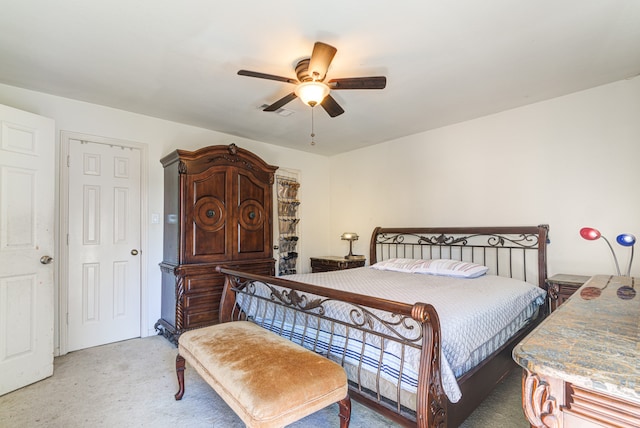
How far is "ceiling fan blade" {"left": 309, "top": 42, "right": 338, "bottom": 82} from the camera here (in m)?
1.90

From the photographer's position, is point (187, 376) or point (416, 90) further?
point (416, 90)

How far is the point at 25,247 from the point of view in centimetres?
252

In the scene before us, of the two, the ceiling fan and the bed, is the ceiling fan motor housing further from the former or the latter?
the bed

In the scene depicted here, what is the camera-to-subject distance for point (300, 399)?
1.43m

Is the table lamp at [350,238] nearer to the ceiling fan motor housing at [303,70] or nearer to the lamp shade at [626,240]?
the ceiling fan motor housing at [303,70]

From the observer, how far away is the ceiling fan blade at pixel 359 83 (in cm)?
211

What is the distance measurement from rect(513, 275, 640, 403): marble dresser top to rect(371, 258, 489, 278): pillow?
1.80 m

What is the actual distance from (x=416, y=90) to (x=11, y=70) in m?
3.49

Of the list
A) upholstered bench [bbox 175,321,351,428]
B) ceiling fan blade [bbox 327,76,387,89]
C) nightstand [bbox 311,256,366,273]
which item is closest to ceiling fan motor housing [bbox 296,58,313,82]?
ceiling fan blade [bbox 327,76,387,89]

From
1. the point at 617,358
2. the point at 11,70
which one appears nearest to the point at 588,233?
the point at 617,358

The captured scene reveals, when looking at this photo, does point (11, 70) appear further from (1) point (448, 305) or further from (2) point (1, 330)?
(1) point (448, 305)

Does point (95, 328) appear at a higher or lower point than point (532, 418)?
lower

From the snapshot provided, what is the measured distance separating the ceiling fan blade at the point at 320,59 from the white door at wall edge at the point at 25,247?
2.41 meters

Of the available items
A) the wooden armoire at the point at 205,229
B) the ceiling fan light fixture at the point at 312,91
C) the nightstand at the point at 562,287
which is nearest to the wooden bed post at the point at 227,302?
the wooden armoire at the point at 205,229
